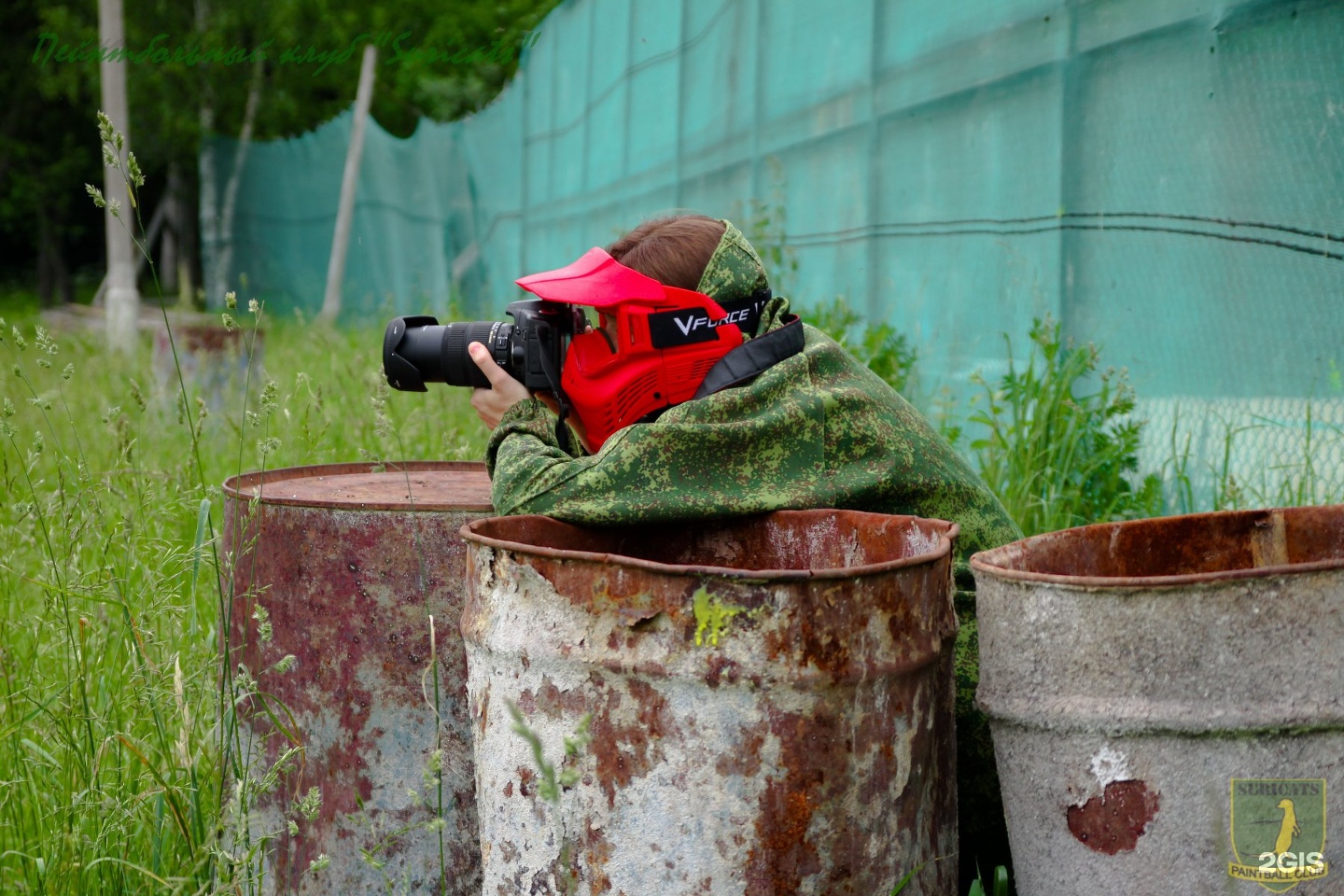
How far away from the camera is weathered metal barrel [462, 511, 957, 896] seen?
53.1 inches

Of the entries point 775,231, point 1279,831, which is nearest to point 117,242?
point 775,231

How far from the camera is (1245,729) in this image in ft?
4.17

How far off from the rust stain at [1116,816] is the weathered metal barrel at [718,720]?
20 cm

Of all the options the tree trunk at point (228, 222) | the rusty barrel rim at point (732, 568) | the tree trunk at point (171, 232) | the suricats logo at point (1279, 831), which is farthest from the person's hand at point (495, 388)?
the tree trunk at point (171, 232)

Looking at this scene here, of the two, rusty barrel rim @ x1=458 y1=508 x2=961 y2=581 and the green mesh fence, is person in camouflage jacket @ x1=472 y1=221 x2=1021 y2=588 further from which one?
the green mesh fence

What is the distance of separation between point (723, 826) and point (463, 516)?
2.41ft

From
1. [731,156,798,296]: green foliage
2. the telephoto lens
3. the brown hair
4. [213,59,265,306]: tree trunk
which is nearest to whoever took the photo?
the brown hair

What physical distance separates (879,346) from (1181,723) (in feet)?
9.53

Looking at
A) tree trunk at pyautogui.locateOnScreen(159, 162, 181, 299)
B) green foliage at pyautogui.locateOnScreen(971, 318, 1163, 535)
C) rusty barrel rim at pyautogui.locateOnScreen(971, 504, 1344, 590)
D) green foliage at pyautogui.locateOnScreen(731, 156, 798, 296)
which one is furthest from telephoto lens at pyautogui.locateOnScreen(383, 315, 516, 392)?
tree trunk at pyautogui.locateOnScreen(159, 162, 181, 299)

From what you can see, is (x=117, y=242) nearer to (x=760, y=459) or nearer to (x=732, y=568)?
(x=760, y=459)

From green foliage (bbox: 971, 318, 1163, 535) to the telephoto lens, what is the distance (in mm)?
1596

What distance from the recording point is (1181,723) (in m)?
1.28

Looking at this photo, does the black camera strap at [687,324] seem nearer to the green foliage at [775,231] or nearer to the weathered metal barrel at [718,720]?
the weathered metal barrel at [718,720]

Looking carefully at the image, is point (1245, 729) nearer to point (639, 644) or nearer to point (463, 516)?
point (639, 644)
